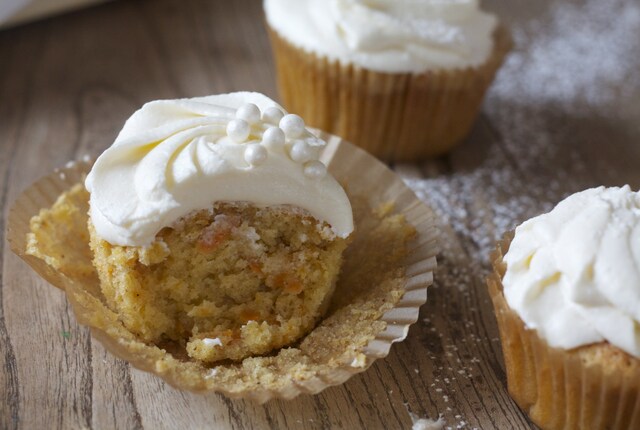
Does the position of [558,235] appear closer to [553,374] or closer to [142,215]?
[553,374]

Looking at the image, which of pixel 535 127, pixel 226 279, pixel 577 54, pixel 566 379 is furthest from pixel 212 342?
pixel 577 54


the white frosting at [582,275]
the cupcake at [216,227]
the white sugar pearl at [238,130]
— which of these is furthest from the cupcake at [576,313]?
the white sugar pearl at [238,130]

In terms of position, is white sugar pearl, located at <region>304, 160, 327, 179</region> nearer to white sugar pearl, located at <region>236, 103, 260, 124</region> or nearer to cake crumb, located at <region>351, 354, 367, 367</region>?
white sugar pearl, located at <region>236, 103, 260, 124</region>

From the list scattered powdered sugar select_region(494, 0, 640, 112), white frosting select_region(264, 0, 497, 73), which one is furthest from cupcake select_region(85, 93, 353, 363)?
scattered powdered sugar select_region(494, 0, 640, 112)

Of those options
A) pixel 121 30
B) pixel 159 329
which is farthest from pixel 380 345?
pixel 121 30

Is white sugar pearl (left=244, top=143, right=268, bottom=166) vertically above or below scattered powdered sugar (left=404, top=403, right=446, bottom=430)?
above
